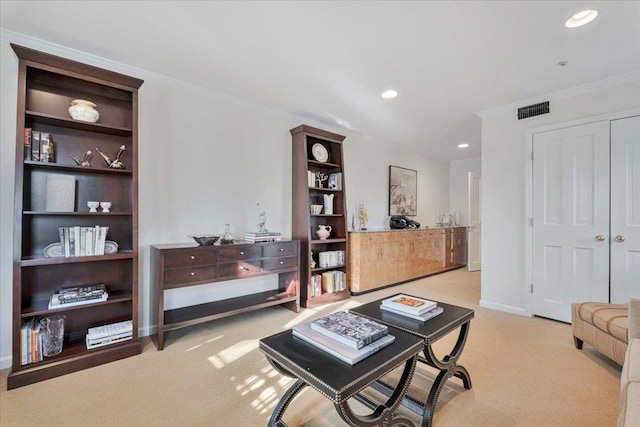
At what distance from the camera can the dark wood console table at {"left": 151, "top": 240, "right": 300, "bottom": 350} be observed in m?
2.46

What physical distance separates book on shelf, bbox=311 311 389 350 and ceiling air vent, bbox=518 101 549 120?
3.19m

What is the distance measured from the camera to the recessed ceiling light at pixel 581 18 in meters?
1.87

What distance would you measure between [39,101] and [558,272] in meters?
5.05

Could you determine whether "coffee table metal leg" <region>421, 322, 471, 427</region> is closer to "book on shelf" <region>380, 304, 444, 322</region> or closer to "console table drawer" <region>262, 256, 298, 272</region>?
"book on shelf" <region>380, 304, 444, 322</region>

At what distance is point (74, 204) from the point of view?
2299 millimetres

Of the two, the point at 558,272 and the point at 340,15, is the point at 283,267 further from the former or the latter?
the point at 558,272

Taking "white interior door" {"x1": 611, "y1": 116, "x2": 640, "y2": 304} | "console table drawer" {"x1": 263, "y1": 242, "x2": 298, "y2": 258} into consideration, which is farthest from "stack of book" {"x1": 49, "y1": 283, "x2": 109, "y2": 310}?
"white interior door" {"x1": 611, "y1": 116, "x2": 640, "y2": 304}

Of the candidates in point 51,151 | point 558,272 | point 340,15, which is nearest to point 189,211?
point 51,151

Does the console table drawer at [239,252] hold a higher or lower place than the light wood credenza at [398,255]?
higher

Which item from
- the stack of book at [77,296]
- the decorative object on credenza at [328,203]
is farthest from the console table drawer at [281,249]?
the stack of book at [77,296]

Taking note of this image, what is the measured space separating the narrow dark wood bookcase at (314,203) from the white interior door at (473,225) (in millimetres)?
→ 3386

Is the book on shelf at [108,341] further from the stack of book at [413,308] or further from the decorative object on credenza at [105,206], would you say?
the stack of book at [413,308]

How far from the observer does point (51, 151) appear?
2.17 metres

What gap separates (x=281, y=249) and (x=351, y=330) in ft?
6.17
